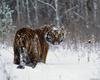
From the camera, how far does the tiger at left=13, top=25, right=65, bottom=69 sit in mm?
7465

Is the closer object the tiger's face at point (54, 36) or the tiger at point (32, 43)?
the tiger at point (32, 43)

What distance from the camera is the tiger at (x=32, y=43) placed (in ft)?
24.5

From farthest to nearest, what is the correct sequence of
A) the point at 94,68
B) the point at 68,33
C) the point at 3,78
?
the point at 68,33, the point at 94,68, the point at 3,78

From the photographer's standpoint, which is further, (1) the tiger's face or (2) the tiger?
(1) the tiger's face

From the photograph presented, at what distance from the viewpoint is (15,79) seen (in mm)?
5992

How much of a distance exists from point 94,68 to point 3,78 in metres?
1.82

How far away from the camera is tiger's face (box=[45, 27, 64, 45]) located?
8.30 meters

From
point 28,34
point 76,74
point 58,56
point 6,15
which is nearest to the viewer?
point 76,74

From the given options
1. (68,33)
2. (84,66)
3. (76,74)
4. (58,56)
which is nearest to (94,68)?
(84,66)

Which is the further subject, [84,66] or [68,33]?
[68,33]

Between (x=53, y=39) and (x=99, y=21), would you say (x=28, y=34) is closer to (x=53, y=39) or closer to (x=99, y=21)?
(x=53, y=39)

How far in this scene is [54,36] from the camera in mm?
8312

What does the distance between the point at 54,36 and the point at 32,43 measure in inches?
34.0

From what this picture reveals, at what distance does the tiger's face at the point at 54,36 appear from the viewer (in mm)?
8297
